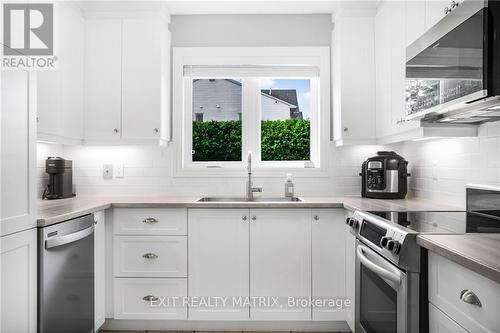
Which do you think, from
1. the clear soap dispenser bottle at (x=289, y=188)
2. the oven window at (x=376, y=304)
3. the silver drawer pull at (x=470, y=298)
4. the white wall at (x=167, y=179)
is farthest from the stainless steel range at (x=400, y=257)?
the white wall at (x=167, y=179)

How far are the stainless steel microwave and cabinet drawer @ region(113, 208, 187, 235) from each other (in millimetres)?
1565

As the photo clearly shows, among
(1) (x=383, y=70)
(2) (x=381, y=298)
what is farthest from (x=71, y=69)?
(2) (x=381, y=298)

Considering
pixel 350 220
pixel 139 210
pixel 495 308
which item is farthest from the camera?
pixel 139 210

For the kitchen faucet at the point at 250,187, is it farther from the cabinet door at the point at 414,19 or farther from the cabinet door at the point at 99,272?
the cabinet door at the point at 414,19

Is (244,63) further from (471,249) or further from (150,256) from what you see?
(471,249)

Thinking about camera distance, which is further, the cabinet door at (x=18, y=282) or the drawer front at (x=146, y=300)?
the drawer front at (x=146, y=300)

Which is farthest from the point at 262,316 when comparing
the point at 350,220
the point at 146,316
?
the point at 350,220

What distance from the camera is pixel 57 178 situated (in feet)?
8.21

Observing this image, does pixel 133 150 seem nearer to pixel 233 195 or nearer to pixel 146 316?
pixel 233 195

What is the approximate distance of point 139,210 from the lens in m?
2.32

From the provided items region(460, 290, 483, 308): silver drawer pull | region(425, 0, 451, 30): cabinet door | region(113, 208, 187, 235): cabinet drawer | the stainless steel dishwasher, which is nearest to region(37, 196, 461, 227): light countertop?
region(113, 208, 187, 235): cabinet drawer

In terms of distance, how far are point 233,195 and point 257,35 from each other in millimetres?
1380

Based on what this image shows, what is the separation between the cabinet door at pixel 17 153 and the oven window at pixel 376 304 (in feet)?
5.37

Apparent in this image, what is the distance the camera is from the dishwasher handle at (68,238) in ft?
5.35
